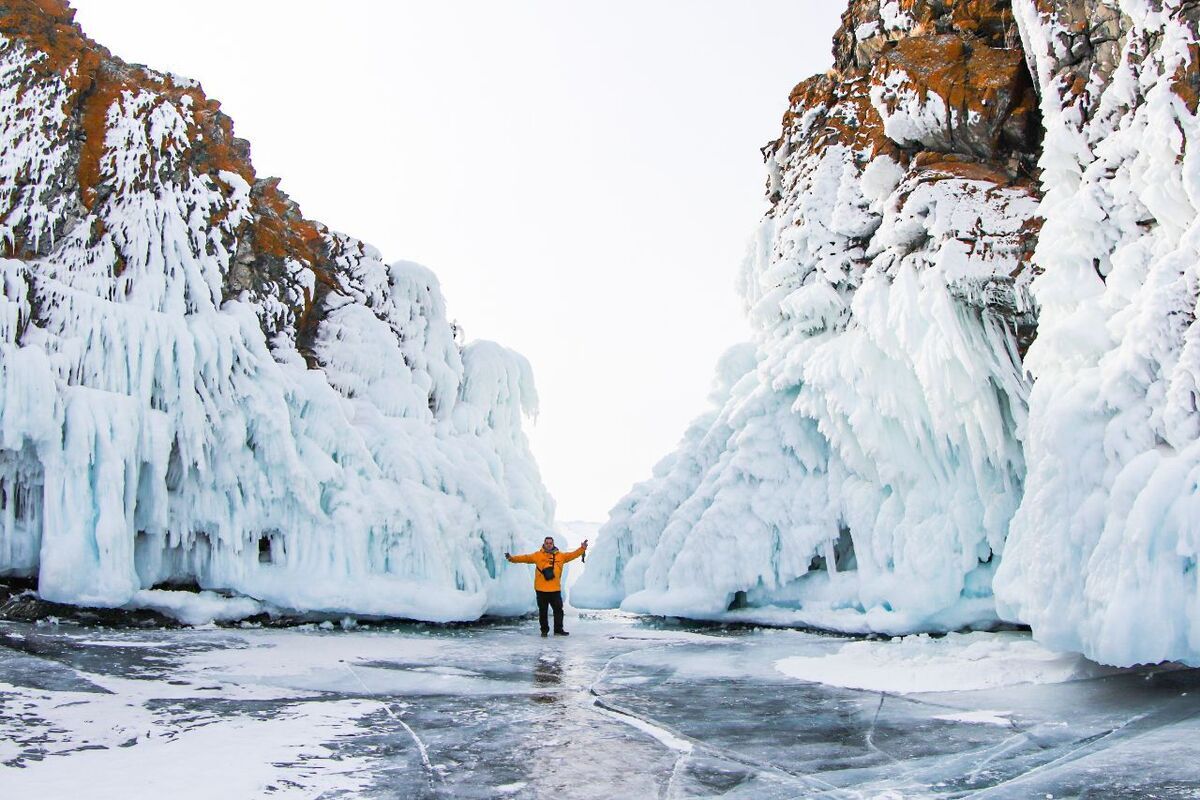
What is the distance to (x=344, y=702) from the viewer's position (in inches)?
263

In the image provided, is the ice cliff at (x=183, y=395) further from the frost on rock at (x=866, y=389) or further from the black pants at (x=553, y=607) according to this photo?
the frost on rock at (x=866, y=389)

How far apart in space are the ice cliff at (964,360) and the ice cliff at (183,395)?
12.7ft

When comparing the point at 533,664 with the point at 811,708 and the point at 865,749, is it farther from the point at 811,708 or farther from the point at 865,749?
the point at 865,749

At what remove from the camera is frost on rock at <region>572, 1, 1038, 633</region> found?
480 inches

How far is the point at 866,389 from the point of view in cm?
1323

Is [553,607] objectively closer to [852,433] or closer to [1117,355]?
[852,433]

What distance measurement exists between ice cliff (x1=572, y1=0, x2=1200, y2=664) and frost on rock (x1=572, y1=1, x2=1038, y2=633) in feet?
0.12

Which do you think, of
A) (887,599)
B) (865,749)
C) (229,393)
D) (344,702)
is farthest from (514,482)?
(865,749)

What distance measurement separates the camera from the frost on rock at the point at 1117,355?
6.83 m

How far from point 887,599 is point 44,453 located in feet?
34.9

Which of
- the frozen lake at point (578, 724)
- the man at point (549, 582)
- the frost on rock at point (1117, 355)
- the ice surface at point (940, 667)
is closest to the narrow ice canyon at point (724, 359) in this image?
the frost on rock at point (1117, 355)

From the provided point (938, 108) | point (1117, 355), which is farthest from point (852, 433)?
point (1117, 355)

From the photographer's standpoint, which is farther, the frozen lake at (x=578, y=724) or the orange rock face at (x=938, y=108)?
the orange rock face at (x=938, y=108)

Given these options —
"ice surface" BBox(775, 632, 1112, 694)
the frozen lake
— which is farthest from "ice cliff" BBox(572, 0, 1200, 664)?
the frozen lake
